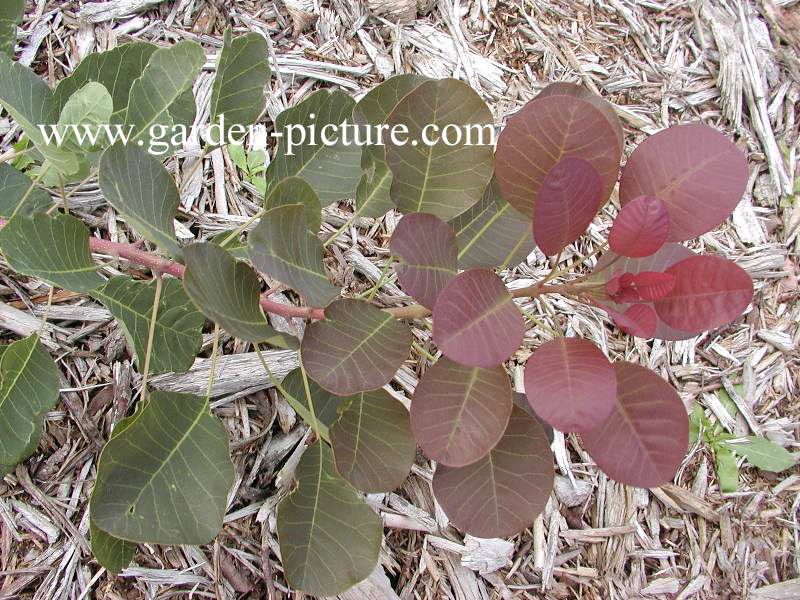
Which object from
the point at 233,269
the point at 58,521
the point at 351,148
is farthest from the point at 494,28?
the point at 58,521

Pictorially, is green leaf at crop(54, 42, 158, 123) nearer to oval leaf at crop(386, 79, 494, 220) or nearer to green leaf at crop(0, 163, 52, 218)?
green leaf at crop(0, 163, 52, 218)

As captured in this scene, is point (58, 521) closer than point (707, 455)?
Yes

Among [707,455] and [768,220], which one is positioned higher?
[768,220]

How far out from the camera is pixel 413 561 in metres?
1.32

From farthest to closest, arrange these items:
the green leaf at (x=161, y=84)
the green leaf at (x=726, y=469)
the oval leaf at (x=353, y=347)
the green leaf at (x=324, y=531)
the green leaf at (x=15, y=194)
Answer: the green leaf at (x=726, y=469) → the green leaf at (x=15, y=194) → the green leaf at (x=161, y=84) → the green leaf at (x=324, y=531) → the oval leaf at (x=353, y=347)

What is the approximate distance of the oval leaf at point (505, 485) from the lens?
2.95 feet

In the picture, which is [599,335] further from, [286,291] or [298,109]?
[298,109]

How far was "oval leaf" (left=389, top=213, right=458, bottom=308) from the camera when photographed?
0.79m

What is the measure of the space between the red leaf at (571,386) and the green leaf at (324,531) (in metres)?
0.36

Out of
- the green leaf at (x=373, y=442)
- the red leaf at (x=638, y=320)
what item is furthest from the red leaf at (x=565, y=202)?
the green leaf at (x=373, y=442)

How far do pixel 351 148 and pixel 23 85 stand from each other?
54 cm

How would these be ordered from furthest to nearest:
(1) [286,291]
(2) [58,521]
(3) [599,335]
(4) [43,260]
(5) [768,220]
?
(5) [768,220]
(3) [599,335]
(1) [286,291]
(2) [58,521]
(4) [43,260]

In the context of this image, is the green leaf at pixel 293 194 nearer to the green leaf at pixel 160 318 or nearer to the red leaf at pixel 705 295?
the green leaf at pixel 160 318

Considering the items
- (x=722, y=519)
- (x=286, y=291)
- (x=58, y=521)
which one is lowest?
(x=722, y=519)
